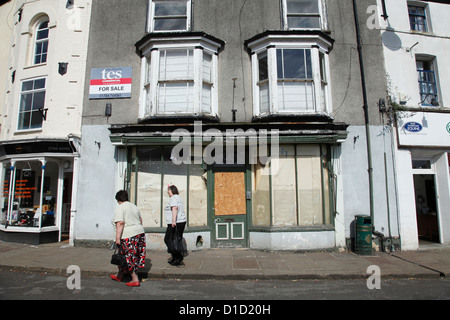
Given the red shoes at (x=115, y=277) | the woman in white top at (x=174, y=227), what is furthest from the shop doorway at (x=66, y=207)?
the woman in white top at (x=174, y=227)

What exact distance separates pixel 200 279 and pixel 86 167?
5.42 m

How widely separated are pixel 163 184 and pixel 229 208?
2.21 meters

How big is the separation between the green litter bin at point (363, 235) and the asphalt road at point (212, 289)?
1883mm

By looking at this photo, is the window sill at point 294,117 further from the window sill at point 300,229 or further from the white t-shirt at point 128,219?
the white t-shirt at point 128,219

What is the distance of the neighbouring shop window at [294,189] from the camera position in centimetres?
840

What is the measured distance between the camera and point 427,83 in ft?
31.7

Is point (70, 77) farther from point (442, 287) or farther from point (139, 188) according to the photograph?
point (442, 287)

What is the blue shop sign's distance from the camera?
8.86 m

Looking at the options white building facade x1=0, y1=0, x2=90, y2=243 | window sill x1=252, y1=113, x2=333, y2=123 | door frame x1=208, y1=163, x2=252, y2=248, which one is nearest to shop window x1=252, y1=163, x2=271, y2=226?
door frame x1=208, y1=163, x2=252, y2=248

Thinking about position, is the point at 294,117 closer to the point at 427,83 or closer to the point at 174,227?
the point at 174,227

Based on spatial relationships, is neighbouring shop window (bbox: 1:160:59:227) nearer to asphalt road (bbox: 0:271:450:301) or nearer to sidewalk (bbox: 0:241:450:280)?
sidewalk (bbox: 0:241:450:280)

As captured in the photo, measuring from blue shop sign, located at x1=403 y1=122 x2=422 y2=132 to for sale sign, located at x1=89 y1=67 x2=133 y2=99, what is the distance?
30.3 feet

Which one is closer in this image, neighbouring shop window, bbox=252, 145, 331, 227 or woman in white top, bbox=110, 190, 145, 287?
woman in white top, bbox=110, 190, 145, 287

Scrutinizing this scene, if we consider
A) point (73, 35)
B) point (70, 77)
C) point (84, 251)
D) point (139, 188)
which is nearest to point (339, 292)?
point (139, 188)
